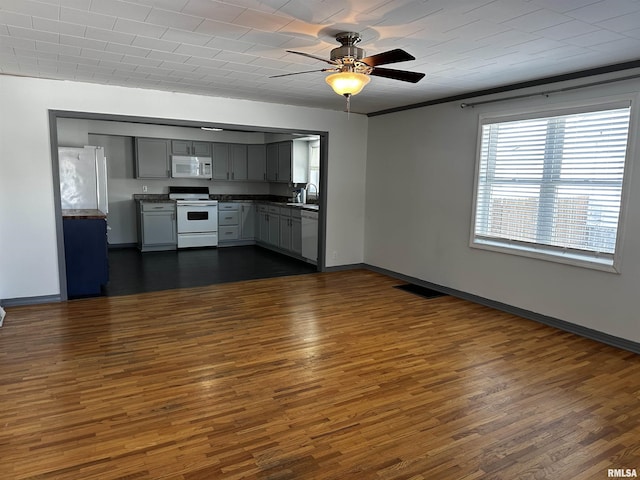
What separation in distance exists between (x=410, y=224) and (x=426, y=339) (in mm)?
2397

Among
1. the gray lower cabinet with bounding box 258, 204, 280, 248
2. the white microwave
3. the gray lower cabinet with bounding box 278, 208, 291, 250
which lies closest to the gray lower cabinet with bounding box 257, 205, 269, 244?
the gray lower cabinet with bounding box 258, 204, 280, 248

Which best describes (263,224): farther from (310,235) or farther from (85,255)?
(85,255)

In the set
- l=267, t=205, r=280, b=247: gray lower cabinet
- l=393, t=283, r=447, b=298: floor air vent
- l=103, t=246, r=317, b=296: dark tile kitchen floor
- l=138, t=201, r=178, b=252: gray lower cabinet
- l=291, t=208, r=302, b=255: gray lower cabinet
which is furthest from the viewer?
l=267, t=205, r=280, b=247: gray lower cabinet

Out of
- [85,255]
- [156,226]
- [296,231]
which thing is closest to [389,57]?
[85,255]

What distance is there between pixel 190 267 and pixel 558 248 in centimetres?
511

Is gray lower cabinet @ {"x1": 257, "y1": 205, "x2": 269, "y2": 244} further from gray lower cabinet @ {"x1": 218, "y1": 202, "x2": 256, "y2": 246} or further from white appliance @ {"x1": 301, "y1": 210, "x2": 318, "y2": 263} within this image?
white appliance @ {"x1": 301, "y1": 210, "x2": 318, "y2": 263}

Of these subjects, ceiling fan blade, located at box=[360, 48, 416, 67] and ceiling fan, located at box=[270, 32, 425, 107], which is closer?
ceiling fan blade, located at box=[360, 48, 416, 67]

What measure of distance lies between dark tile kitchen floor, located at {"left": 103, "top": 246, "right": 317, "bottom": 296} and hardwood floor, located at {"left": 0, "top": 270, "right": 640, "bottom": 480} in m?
1.10

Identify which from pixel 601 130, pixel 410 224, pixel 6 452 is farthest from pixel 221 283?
pixel 601 130

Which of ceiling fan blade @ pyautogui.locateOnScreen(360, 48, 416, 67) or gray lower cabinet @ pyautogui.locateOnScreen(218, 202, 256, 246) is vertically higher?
ceiling fan blade @ pyautogui.locateOnScreen(360, 48, 416, 67)

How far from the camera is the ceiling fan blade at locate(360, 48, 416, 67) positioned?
2.50 m

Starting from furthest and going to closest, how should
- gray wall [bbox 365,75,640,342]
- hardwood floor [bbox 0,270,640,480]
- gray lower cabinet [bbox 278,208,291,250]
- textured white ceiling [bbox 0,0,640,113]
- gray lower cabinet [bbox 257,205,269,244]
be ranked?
gray lower cabinet [bbox 257,205,269,244], gray lower cabinet [bbox 278,208,291,250], gray wall [bbox 365,75,640,342], textured white ceiling [bbox 0,0,640,113], hardwood floor [bbox 0,270,640,480]

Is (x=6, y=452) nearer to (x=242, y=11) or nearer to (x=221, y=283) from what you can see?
(x=242, y=11)

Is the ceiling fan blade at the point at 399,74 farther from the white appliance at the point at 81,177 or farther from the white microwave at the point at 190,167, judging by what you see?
the white microwave at the point at 190,167
